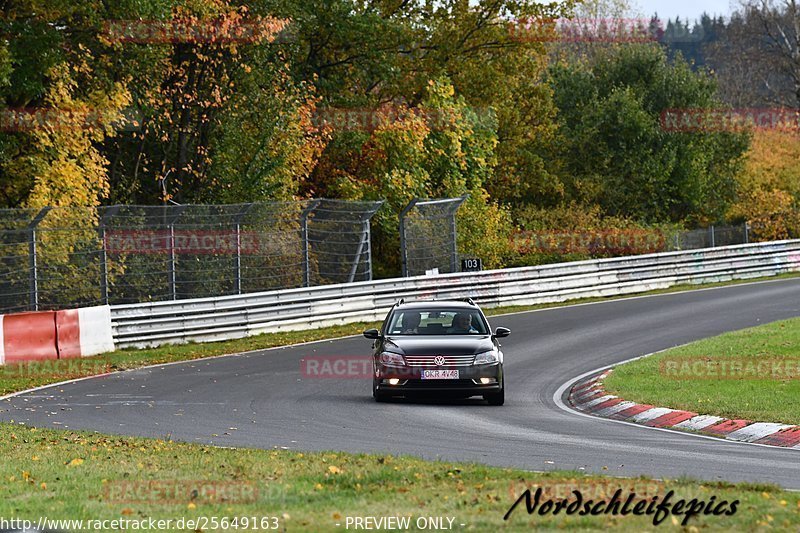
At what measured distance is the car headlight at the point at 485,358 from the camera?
55.0ft

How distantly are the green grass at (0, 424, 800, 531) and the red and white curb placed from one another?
14.9 ft

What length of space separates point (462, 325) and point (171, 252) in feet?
34.2

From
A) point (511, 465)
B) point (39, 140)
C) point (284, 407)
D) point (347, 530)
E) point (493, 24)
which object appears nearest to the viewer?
point (347, 530)

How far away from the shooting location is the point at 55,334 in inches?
894

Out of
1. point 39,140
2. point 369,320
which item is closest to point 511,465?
point 369,320

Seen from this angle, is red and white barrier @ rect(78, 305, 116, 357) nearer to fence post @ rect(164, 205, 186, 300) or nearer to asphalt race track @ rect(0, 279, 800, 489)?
asphalt race track @ rect(0, 279, 800, 489)

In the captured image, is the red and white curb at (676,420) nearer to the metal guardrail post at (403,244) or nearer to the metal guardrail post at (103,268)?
the metal guardrail post at (103,268)

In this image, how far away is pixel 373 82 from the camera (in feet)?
149

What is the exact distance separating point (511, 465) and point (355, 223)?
19188 mm

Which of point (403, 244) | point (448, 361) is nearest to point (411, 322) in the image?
point (448, 361)

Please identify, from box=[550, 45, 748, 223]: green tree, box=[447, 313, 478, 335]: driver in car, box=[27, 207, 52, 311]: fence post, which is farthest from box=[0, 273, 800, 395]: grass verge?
box=[550, 45, 748, 223]: green tree

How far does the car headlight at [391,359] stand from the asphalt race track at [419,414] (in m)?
0.59

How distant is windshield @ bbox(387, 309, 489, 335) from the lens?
17641mm

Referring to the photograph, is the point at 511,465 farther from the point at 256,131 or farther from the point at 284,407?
the point at 256,131
